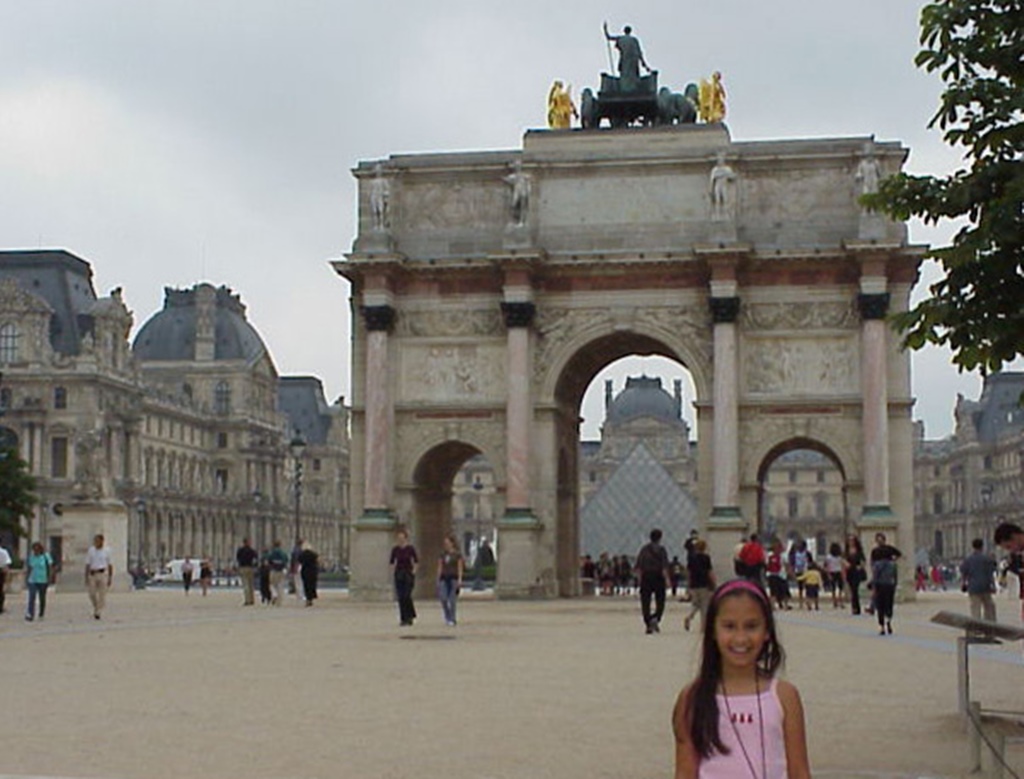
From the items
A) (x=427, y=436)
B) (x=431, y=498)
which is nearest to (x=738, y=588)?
(x=427, y=436)

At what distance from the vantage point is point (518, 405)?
41656 mm

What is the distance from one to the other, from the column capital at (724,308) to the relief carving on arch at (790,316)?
23.3 inches

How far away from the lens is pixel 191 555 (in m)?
116

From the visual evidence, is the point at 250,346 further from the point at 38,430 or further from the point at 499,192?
the point at 499,192

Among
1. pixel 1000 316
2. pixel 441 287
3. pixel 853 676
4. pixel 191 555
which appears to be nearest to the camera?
pixel 1000 316

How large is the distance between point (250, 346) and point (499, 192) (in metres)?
90.4

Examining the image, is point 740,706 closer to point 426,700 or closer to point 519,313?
point 426,700

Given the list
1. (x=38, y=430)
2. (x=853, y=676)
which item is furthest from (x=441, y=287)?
(x=38, y=430)

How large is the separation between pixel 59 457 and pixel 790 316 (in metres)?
66.5

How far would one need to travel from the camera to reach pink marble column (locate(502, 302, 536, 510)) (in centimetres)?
4138

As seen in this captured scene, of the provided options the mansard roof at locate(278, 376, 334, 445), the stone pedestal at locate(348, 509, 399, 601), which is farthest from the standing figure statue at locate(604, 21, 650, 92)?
the mansard roof at locate(278, 376, 334, 445)

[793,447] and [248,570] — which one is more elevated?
[793,447]

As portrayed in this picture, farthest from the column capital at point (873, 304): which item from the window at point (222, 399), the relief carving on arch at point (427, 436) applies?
the window at point (222, 399)

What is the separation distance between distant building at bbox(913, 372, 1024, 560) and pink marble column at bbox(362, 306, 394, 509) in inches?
3708
